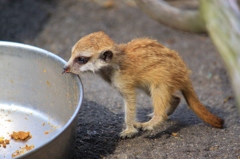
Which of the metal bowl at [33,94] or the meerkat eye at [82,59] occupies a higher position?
the meerkat eye at [82,59]

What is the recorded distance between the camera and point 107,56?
120 inches

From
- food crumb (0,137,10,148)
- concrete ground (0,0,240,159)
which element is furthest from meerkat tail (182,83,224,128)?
food crumb (0,137,10,148)

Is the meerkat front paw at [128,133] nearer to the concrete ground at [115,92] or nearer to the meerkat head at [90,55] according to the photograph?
the concrete ground at [115,92]

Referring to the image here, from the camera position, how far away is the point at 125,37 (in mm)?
5508

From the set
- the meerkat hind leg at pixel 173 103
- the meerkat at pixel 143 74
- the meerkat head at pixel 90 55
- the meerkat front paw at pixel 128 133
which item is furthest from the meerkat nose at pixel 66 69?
the meerkat hind leg at pixel 173 103

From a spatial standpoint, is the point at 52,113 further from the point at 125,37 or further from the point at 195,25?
the point at 125,37

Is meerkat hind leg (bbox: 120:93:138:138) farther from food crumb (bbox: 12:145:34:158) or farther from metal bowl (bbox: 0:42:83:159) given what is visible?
food crumb (bbox: 12:145:34:158)

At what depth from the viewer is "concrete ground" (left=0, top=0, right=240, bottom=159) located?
308 cm

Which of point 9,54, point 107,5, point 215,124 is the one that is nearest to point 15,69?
point 9,54

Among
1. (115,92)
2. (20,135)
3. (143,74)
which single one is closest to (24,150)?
(20,135)

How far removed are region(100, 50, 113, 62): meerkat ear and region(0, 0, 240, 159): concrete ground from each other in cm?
57

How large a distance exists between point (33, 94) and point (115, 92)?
3.36 ft

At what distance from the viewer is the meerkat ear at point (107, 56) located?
3.02 meters

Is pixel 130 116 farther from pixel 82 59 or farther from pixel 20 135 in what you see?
pixel 20 135
